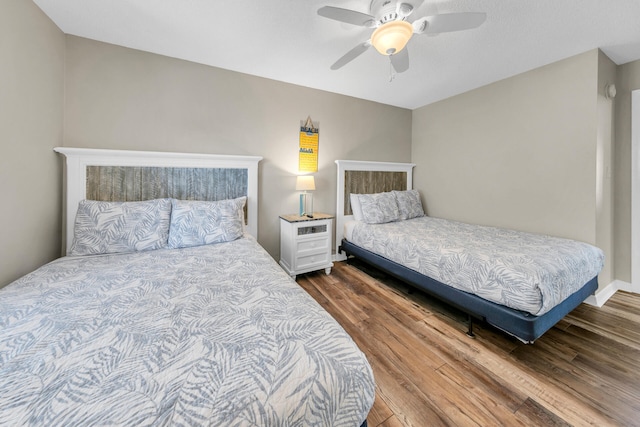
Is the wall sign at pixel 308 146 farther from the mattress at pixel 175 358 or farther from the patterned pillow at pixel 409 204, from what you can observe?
the mattress at pixel 175 358

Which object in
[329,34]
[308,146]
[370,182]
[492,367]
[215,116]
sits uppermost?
[329,34]

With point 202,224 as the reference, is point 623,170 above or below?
above

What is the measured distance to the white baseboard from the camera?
2363 mm

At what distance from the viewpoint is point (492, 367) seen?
1.60 m

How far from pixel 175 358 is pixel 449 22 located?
2.31 metres

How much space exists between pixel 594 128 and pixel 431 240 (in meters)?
1.84

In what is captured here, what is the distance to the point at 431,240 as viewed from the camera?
2.43 meters

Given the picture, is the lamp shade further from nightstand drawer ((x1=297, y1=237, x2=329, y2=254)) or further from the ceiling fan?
the ceiling fan

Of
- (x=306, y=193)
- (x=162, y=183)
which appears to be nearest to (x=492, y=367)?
(x=306, y=193)

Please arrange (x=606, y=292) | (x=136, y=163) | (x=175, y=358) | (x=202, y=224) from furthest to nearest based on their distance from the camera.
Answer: (x=606, y=292)
(x=136, y=163)
(x=202, y=224)
(x=175, y=358)

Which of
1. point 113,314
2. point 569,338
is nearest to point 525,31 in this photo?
point 569,338

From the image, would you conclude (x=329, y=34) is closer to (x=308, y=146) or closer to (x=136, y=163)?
(x=308, y=146)

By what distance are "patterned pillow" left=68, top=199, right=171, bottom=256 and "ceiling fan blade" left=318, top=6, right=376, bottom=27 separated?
196 centimetres

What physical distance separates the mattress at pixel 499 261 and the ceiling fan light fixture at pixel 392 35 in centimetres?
166
